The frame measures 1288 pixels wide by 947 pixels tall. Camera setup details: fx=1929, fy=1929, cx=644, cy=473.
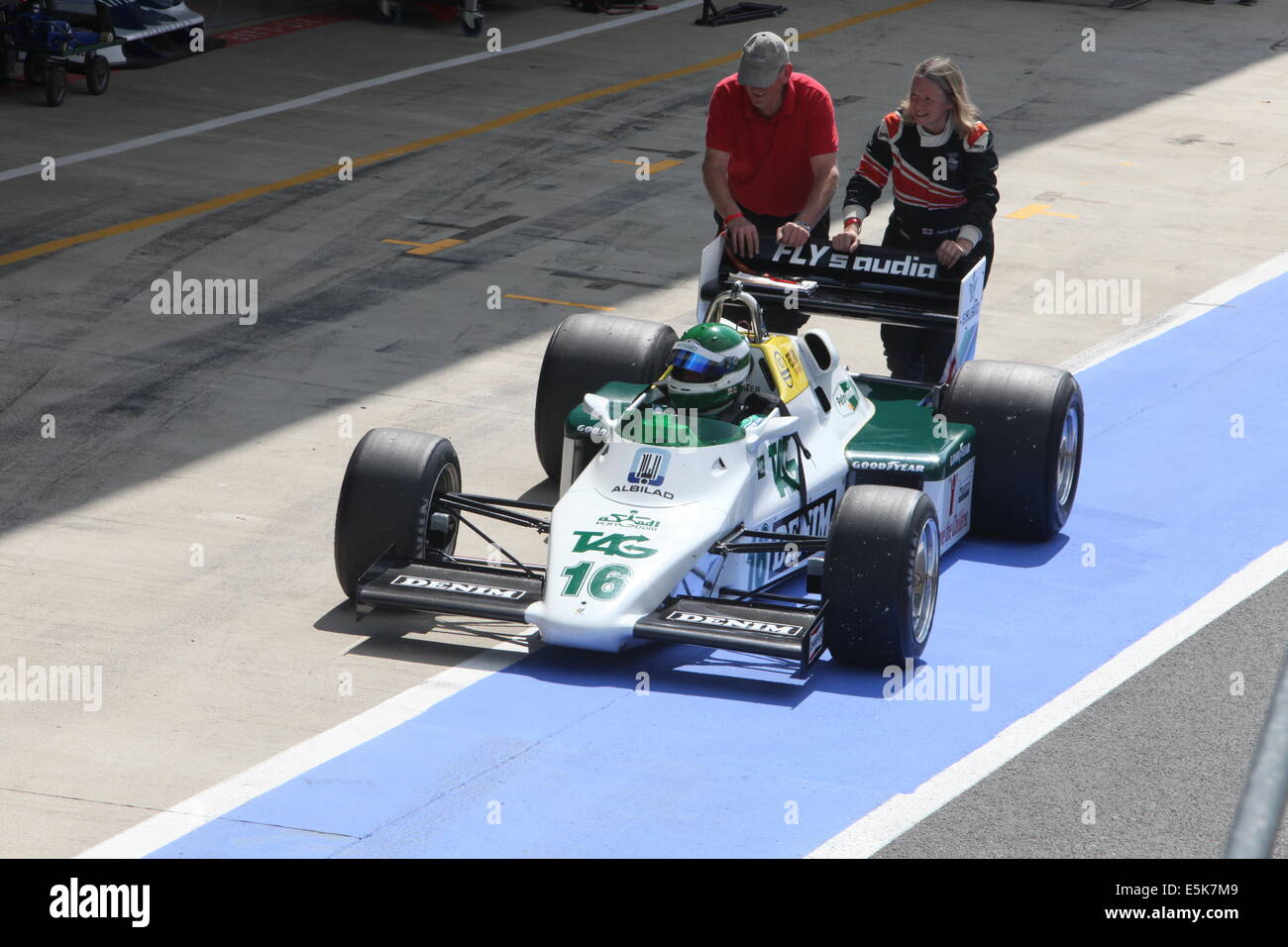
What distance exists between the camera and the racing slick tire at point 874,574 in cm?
765

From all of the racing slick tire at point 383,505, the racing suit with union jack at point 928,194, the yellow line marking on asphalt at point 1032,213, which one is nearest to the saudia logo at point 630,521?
the racing slick tire at point 383,505

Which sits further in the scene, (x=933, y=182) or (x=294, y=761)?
(x=933, y=182)

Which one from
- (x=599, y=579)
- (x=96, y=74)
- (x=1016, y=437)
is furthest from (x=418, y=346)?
(x=96, y=74)

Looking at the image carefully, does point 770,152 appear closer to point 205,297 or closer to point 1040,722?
point 1040,722

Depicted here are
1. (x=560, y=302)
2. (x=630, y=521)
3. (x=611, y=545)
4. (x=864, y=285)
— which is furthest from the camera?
(x=560, y=302)

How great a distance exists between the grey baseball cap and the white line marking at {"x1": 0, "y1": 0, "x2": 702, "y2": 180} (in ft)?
28.6

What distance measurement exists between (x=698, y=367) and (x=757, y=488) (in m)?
0.59

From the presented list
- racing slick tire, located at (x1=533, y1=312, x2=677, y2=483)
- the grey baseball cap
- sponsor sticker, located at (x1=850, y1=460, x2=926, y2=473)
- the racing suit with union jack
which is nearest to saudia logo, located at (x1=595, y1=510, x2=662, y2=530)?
sponsor sticker, located at (x1=850, y1=460, x2=926, y2=473)

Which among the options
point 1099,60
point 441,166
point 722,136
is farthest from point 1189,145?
point 722,136

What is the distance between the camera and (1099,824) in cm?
678

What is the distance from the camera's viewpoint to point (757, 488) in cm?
831

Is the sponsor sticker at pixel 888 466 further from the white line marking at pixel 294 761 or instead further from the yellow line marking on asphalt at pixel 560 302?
the yellow line marking on asphalt at pixel 560 302

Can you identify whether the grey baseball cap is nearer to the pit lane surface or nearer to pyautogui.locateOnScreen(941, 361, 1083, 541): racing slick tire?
pyautogui.locateOnScreen(941, 361, 1083, 541): racing slick tire

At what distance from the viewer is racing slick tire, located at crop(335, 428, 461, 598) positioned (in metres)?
8.27
